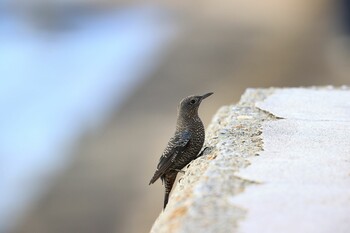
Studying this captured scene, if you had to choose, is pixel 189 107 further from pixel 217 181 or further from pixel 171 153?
pixel 217 181

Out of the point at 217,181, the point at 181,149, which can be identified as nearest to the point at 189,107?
the point at 181,149

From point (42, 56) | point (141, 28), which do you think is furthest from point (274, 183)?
point (141, 28)

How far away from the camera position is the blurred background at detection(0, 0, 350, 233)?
1215 cm

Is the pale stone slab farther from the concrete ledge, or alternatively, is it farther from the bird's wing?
the bird's wing

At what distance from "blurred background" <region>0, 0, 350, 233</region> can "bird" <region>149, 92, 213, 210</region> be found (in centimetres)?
509

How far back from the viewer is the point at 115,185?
12.4 metres

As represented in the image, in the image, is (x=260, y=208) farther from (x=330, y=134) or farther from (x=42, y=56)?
(x=42, y=56)

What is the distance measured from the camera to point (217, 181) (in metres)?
3.55

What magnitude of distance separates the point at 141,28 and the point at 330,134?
89.7 ft

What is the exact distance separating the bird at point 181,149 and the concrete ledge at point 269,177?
10 centimetres

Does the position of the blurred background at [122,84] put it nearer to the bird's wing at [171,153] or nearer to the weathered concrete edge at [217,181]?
the weathered concrete edge at [217,181]

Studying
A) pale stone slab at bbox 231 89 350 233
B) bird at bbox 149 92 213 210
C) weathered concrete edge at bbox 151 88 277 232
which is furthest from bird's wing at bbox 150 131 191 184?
pale stone slab at bbox 231 89 350 233

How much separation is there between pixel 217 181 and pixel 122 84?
17475 millimetres

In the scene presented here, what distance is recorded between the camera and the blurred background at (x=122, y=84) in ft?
39.9
